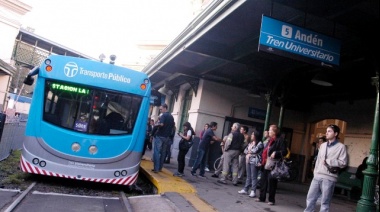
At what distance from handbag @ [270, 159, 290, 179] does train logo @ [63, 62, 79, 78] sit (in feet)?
16.0

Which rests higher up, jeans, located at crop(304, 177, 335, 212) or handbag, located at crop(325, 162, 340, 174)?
handbag, located at crop(325, 162, 340, 174)

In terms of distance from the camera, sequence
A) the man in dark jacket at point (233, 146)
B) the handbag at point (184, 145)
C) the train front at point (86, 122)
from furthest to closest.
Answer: the handbag at point (184, 145), the man in dark jacket at point (233, 146), the train front at point (86, 122)

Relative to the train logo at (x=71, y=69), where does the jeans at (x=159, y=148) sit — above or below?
below

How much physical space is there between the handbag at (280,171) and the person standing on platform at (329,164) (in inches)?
38.7

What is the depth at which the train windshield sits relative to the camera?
307 inches

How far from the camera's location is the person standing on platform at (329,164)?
221 inches

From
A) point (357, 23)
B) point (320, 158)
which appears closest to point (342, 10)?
point (357, 23)

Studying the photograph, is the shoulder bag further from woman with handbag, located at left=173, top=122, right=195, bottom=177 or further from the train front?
woman with handbag, located at left=173, top=122, right=195, bottom=177

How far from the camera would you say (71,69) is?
800 centimetres

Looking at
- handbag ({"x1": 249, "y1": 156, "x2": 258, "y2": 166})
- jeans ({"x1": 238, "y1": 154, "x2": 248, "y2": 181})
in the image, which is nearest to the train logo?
handbag ({"x1": 249, "y1": 156, "x2": 258, "y2": 166})

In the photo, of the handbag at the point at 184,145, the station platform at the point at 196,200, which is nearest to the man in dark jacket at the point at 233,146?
the station platform at the point at 196,200

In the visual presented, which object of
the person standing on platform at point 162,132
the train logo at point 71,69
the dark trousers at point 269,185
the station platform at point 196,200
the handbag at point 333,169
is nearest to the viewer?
the handbag at point 333,169

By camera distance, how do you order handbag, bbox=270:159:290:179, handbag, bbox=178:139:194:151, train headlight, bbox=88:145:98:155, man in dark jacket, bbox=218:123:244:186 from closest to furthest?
handbag, bbox=270:159:290:179, train headlight, bbox=88:145:98:155, man in dark jacket, bbox=218:123:244:186, handbag, bbox=178:139:194:151

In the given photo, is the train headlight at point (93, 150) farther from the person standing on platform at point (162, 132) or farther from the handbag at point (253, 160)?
the handbag at point (253, 160)
